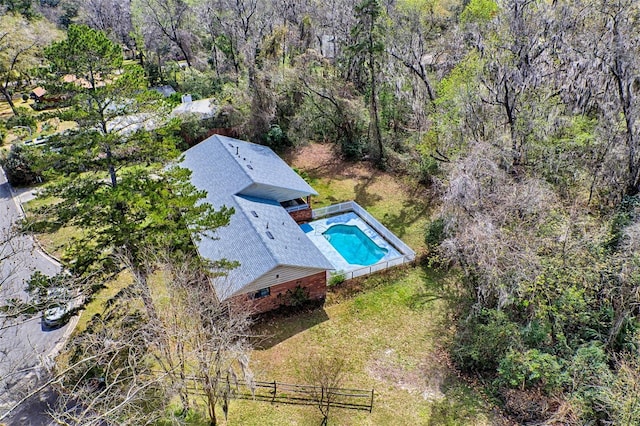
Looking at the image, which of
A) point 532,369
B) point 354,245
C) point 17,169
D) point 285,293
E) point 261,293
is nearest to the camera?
point 532,369

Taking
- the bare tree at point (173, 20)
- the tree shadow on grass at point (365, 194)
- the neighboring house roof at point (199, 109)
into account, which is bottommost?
the tree shadow on grass at point (365, 194)

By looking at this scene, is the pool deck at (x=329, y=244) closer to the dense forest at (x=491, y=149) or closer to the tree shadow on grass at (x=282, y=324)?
the dense forest at (x=491, y=149)

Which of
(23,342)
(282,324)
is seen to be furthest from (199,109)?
(282,324)

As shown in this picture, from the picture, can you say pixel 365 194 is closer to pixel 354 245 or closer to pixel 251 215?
pixel 354 245

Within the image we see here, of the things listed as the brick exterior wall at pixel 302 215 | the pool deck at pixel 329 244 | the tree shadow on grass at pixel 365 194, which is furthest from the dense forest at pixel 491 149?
the brick exterior wall at pixel 302 215

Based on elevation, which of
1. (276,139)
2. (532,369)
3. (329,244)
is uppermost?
(276,139)
